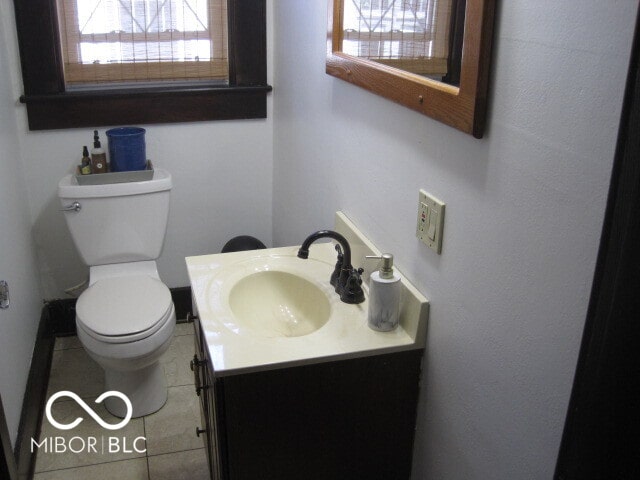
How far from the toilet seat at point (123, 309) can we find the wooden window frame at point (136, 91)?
72 cm

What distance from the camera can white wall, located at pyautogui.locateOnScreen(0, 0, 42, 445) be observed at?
2.06 m

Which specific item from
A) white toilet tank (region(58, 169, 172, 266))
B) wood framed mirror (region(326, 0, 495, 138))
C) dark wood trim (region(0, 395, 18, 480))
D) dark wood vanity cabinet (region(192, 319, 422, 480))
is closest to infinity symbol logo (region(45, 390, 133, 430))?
white toilet tank (region(58, 169, 172, 266))

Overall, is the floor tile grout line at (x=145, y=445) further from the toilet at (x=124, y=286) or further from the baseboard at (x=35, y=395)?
the baseboard at (x=35, y=395)

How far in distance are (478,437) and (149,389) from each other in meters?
1.52

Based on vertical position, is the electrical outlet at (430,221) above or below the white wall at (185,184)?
above

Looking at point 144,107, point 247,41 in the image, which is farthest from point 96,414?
point 247,41

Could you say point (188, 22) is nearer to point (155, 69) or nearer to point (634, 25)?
point (155, 69)

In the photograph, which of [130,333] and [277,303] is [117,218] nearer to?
[130,333]

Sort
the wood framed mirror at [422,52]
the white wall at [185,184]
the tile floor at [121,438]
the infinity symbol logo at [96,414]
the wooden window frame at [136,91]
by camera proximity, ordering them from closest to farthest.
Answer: the wood framed mirror at [422,52] → the tile floor at [121,438] → the infinity symbol logo at [96,414] → the wooden window frame at [136,91] → the white wall at [185,184]

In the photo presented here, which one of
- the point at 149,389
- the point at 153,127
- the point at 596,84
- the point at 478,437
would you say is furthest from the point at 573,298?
the point at 153,127

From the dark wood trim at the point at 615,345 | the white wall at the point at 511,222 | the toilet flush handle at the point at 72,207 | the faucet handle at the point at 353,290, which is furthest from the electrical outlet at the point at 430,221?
the toilet flush handle at the point at 72,207

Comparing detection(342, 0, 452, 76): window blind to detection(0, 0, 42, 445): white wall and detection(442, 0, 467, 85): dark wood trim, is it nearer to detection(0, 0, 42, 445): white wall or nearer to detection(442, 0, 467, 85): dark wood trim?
detection(442, 0, 467, 85): dark wood trim

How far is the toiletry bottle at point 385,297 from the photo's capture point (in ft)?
4.86

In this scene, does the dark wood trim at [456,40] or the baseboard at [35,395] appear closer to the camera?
the dark wood trim at [456,40]
